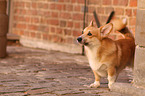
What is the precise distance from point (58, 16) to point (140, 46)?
593 centimetres

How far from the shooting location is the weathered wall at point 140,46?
4637 millimetres

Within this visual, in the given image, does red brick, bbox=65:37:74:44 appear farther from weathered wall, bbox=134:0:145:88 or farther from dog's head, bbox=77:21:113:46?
weathered wall, bbox=134:0:145:88

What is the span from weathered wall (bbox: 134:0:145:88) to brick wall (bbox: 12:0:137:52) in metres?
3.38

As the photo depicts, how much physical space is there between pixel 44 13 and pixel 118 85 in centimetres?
634

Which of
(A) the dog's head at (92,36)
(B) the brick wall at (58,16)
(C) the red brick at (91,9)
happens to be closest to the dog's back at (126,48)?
(A) the dog's head at (92,36)

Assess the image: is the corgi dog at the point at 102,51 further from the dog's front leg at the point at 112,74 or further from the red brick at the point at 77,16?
the red brick at the point at 77,16

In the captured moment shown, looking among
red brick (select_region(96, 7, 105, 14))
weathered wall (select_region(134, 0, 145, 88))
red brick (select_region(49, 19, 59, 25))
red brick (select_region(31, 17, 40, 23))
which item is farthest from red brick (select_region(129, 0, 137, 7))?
red brick (select_region(31, 17, 40, 23))

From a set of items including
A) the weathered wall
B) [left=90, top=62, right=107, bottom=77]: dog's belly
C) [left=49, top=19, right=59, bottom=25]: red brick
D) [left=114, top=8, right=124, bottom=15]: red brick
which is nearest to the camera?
the weathered wall

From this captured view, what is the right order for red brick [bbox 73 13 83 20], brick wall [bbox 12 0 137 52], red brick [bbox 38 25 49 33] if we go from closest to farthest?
brick wall [bbox 12 0 137 52], red brick [bbox 73 13 83 20], red brick [bbox 38 25 49 33]

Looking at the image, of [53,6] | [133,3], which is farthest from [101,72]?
[53,6]

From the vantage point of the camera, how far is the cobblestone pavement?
4.91 meters

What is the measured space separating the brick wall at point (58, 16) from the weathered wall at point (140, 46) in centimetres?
338

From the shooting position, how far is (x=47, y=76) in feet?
20.3

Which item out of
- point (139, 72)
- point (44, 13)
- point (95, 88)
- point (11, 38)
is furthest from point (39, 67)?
point (11, 38)
